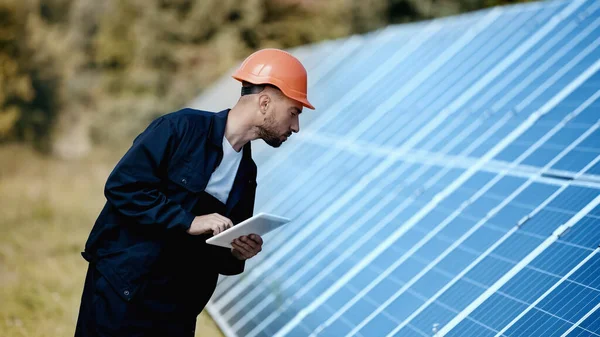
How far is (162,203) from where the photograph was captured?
4.45 m

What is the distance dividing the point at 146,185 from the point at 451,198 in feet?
8.60

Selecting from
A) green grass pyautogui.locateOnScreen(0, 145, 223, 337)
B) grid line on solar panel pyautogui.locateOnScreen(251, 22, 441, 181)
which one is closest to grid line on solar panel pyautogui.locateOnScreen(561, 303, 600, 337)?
green grass pyautogui.locateOnScreen(0, 145, 223, 337)

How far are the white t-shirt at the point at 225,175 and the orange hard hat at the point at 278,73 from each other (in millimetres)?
356

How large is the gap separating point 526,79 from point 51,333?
16.4 ft

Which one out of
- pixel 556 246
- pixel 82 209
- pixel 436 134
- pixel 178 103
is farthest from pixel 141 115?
pixel 556 246

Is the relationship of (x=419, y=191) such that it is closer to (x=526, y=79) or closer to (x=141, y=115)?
(x=526, y=79)

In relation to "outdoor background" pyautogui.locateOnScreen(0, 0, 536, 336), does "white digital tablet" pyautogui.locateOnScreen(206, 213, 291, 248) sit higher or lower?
higher

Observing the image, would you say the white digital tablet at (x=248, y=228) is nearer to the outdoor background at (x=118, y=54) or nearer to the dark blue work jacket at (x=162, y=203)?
the dark blue work jacket at (x=162, y=203)

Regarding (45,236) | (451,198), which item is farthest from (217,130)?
(45,236)

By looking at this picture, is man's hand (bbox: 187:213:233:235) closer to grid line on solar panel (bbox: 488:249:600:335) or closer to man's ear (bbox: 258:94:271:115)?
man's ear (bbox: 258:94:271:115)

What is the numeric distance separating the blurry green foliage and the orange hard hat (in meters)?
22.7

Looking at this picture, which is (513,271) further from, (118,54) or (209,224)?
(118,54)

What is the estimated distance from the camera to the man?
175 inches

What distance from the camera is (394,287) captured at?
6102 mm
